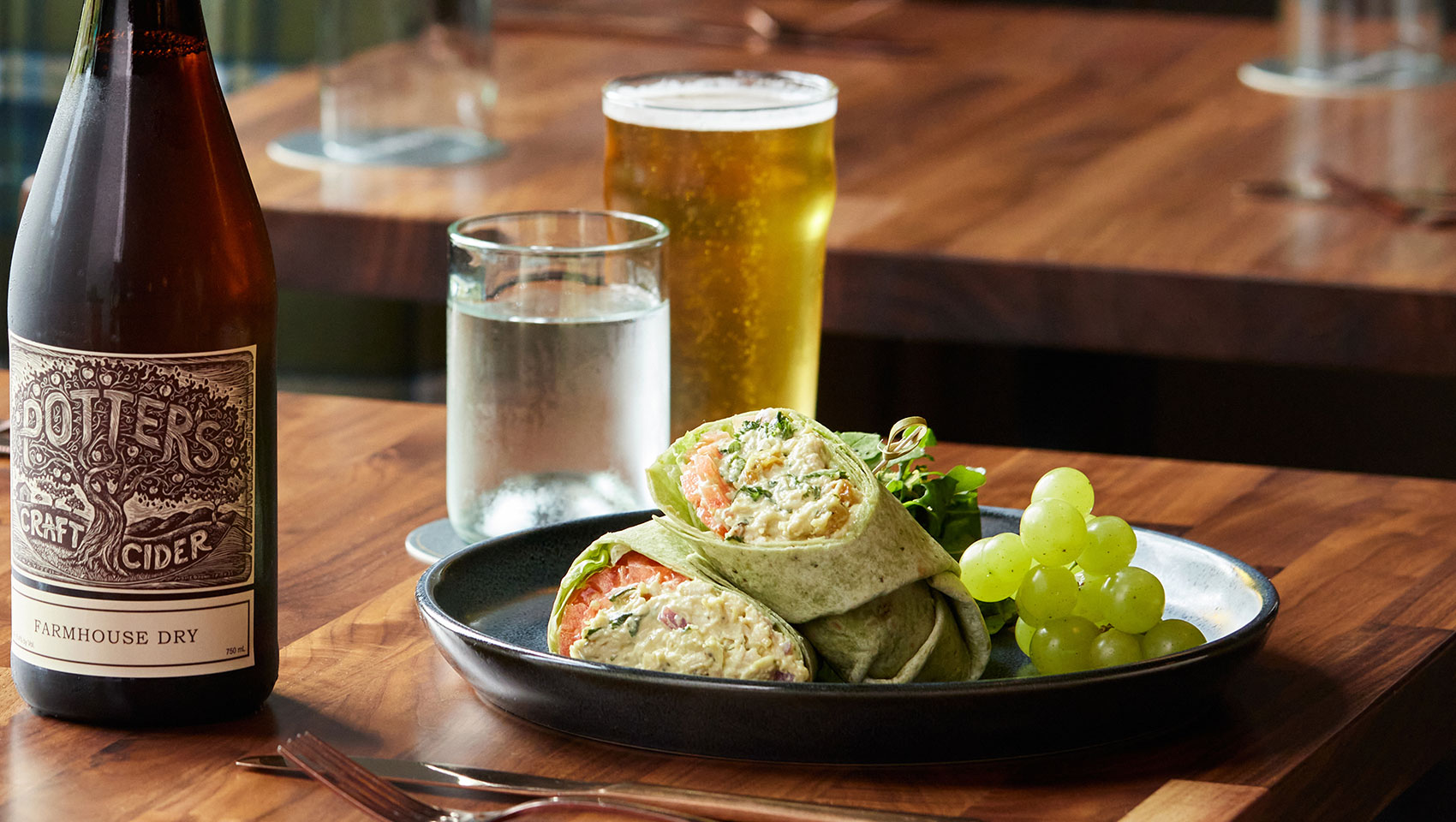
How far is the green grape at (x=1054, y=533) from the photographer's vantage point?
83cm

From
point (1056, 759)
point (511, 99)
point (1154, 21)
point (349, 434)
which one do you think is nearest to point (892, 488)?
point (1056, 759)

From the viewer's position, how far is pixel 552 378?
987 mm

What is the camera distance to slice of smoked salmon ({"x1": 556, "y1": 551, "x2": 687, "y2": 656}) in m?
0.77

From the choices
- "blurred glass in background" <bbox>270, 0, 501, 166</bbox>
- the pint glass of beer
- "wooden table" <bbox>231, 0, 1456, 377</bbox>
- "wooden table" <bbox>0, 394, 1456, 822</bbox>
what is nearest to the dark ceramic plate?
"wooden table" <bbox>0, 394, 1456, 822</bbox>

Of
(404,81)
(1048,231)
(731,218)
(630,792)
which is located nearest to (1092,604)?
(630,792)

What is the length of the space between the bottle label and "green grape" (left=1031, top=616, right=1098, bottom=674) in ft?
1.08

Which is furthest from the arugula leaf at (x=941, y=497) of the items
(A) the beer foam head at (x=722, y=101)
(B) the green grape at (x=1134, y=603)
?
(A) the beer foam head at (x=722, y=101)

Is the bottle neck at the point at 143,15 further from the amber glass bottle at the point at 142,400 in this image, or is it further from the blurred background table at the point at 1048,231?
the blurred background table at the point at 1048,231

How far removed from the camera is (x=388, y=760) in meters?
0.72

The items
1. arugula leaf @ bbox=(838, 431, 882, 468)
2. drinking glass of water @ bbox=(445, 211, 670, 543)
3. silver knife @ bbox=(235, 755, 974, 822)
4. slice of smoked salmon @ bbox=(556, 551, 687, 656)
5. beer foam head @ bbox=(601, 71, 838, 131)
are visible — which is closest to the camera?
silver knife @ bbox=(235, 755, 974, 822)

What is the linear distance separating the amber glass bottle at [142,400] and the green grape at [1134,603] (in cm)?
34

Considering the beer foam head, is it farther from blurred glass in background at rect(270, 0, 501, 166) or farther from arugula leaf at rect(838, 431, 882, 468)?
blurred glass in background at rect(270, 0, 501, 166)

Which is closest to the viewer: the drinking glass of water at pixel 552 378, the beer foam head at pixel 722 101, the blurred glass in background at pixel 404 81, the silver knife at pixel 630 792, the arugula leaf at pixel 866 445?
the silver knife at pixel 630 792

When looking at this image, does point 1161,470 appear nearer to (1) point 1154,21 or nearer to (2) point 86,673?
(2) point 86,673
